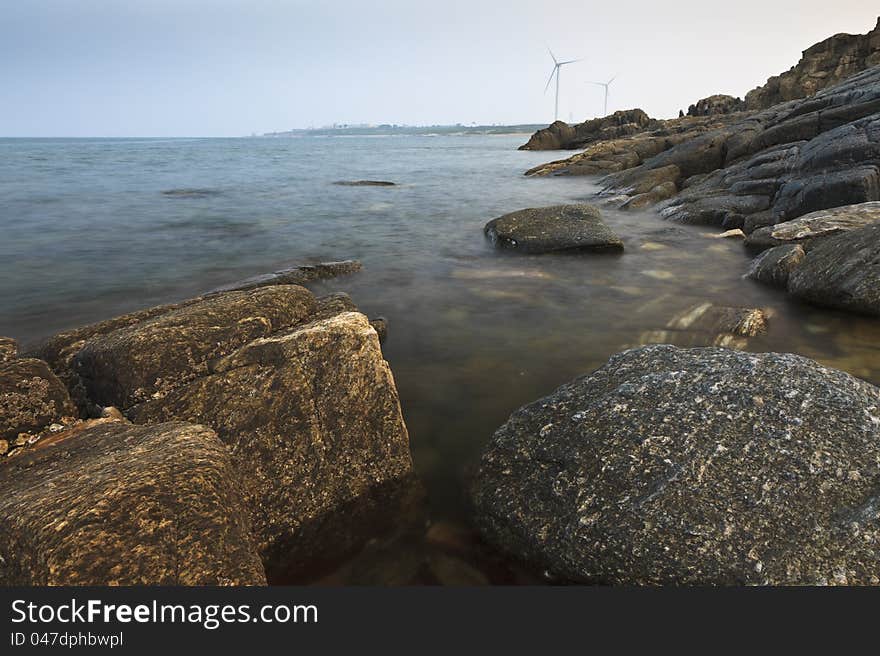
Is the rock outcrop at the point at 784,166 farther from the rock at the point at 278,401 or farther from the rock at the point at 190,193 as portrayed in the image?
the rock at the point at 190,193

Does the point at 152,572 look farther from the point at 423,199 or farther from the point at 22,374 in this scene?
the point at 423,199

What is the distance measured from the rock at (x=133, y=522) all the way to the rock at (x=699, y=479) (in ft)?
5.72

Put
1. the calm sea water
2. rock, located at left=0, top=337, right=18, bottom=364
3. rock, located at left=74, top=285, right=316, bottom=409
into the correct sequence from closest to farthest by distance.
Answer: rock, located at left=74, top=285, right=316, bottom=409 < rock, located at left=0, top=337, right=18, bottom=364 < the calm sea water

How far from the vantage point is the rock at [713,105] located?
75.5 metres

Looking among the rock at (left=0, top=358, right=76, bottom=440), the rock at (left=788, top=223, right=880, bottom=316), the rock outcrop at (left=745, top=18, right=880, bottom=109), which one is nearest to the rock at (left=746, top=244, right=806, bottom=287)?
the rock at (left=788, top=223, right=880, bottom=316)

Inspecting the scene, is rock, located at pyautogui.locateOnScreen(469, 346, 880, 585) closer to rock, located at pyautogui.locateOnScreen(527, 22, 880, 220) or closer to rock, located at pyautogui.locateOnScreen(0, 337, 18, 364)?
rock, located at pyautogui.locateOnScreen(0, 337, 18, 364)

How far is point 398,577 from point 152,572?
5.07ft

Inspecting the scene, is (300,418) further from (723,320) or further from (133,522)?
(723,320)

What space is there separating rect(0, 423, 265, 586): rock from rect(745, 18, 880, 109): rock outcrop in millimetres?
62834

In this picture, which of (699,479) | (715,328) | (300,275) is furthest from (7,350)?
(715,328)

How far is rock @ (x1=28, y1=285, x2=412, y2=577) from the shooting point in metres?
3.26

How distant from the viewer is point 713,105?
79125 mm

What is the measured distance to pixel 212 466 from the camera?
2.39m

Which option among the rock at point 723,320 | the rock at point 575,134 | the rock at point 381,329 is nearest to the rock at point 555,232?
the rock at point 723,320
